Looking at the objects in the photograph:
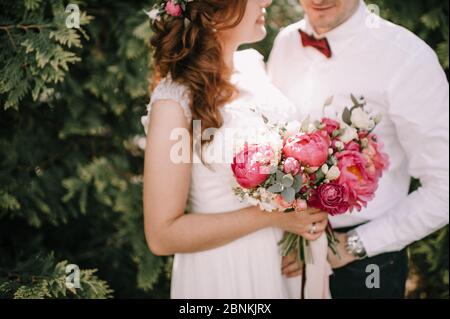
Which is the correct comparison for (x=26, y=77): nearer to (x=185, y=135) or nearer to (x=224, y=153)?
(x=185, y=135)

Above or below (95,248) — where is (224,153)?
above

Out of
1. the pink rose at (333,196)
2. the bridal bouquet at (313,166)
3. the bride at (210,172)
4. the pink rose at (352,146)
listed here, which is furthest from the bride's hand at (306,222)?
the pink rose at (352,146)

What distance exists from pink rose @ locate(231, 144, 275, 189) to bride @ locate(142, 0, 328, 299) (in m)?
0.37

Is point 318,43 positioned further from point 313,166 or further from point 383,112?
point 313,166

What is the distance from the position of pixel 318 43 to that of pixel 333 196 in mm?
997

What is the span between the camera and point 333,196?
1.88m

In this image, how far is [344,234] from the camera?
8.36ft

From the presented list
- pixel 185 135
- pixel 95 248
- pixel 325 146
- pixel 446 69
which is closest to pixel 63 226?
pixel 95 248

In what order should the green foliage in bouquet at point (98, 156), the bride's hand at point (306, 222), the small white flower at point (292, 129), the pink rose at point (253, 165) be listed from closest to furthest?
the pink rose at point (253, 165) → the small white flower at point (292, 129) → the bride's hand at point (306, 222) → the green foliage in bouquet at point (98, 156)

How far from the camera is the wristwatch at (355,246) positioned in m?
2.49

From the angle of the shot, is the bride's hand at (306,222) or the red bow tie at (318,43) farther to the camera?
the red bow tie at (318,43)

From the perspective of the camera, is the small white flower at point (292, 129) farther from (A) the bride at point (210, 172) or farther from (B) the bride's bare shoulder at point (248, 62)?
(B) the bride's bare shoulder at point (248, 62)

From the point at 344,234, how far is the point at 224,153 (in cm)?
84

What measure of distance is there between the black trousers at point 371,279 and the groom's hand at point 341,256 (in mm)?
59
